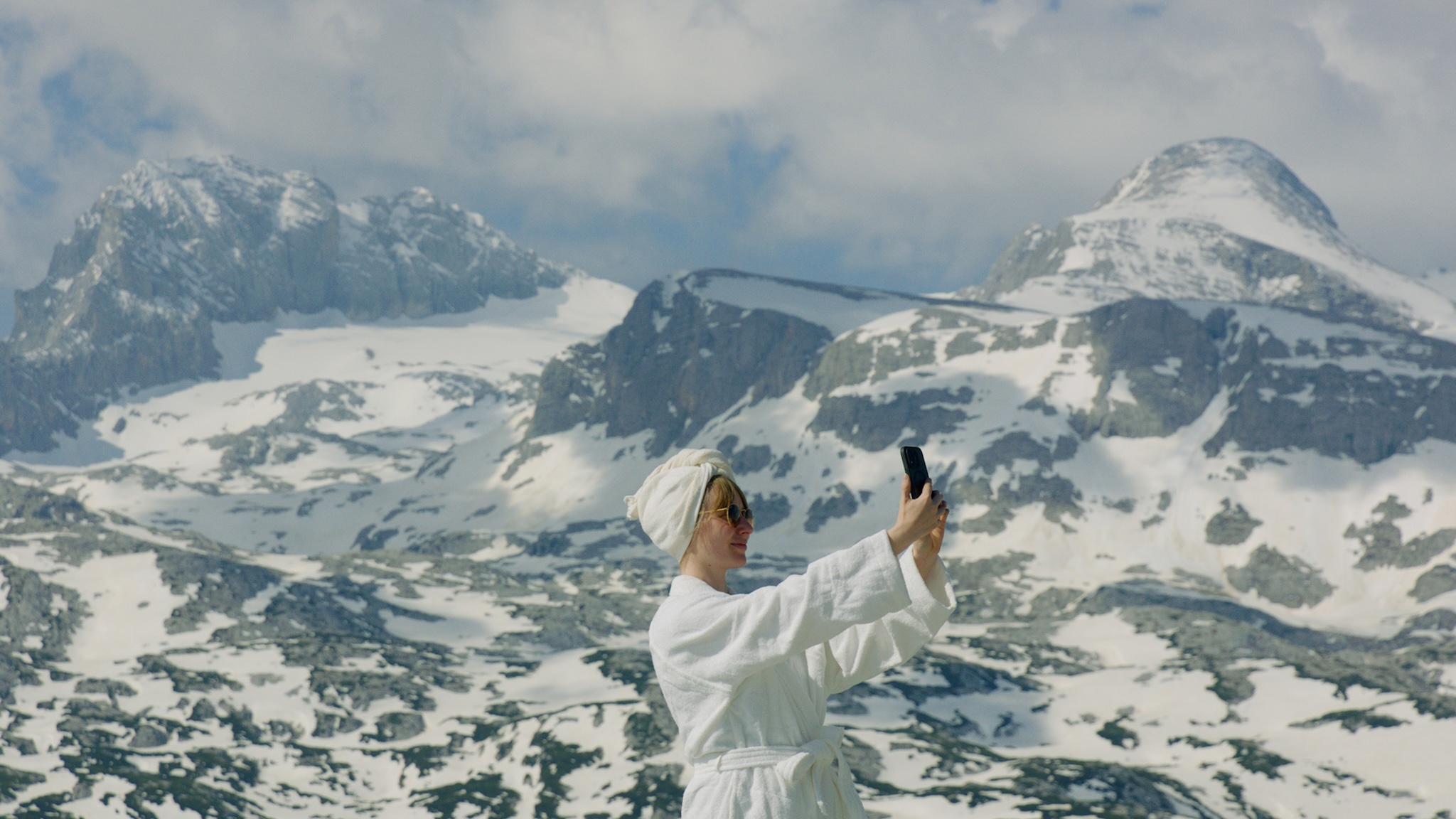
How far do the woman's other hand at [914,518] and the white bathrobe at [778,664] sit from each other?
0.09 metres

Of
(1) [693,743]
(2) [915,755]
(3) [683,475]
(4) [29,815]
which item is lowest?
(4) [29,815]

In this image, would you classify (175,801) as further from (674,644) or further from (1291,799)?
(674,644)

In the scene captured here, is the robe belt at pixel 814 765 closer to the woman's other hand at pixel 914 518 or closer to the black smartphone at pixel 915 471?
the woman's other hand at pixel 914 518

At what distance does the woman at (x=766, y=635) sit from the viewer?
10016 millimetres

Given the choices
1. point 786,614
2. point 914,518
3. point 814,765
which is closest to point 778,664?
point 814,765

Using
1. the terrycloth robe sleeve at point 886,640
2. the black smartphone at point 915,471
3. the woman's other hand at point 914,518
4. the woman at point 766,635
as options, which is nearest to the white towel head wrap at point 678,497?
the woman at point 766,635

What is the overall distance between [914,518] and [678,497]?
225 cm

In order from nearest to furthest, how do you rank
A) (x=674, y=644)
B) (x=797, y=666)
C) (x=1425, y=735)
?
(x=674, y=644)
(x=797, y=666)
(x=1425, y=735)

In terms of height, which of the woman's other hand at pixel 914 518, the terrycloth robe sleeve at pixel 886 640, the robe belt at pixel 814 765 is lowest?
the robe belt at pixel 814 765

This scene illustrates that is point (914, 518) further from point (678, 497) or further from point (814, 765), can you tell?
point (814, 765)

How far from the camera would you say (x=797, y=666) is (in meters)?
11.7

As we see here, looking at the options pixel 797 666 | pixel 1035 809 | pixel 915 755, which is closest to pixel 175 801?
pixel 915 755

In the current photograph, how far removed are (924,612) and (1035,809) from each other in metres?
165

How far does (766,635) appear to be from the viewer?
1037 cm
